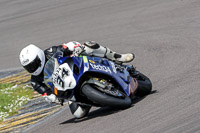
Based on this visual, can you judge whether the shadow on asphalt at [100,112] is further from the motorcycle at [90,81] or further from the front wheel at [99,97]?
the front wheel at [99,97]

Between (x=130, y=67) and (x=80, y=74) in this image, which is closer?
(x=80, y=74)

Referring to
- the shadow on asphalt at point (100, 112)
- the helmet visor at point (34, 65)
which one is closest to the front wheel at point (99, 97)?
the shadow on asphalt at point (100, 112)

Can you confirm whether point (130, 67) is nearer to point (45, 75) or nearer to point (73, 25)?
point (45, 75)

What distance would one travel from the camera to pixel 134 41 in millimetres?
12125

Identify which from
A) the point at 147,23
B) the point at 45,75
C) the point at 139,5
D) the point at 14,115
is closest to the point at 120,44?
the point at 147,23

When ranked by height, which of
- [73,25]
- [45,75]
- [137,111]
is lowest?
[73,25]

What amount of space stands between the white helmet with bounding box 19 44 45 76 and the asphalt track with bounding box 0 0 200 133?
114cm

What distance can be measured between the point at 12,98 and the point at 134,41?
12.1ft

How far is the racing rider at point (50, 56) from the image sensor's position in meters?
7.30

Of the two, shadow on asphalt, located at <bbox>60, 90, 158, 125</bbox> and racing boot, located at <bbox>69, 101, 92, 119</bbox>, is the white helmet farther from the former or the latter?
shadow on asphalt, located at <bbox>60, 90, 158, 125</bbox>

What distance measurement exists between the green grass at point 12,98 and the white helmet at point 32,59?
269 centimetres

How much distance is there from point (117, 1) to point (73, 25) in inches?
79.5

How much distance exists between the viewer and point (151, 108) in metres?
6.90

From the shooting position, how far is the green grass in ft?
32.8
